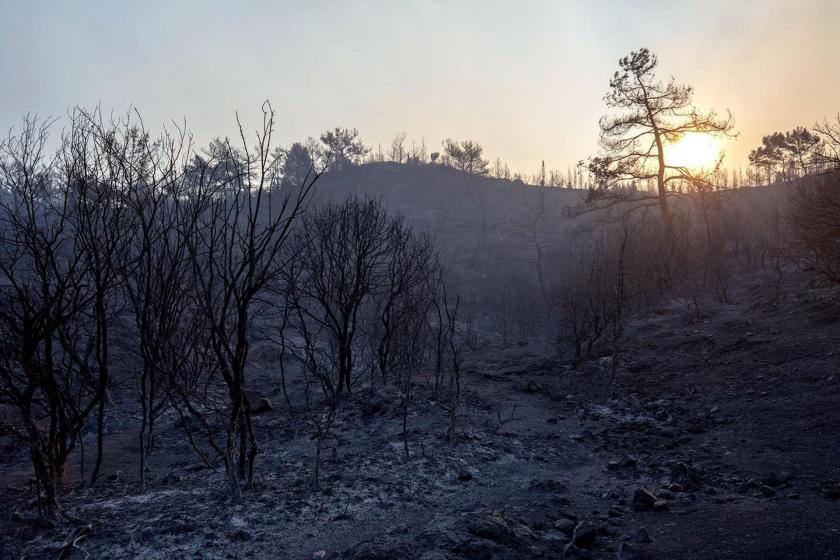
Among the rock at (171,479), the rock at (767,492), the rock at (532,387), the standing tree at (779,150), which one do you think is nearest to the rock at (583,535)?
the rock at (767,492)

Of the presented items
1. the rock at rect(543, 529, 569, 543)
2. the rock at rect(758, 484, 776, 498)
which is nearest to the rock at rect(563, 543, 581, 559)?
the rock at rect(543, 529, 569, 543)

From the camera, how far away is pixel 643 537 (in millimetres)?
3896

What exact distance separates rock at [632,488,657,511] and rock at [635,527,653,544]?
0.72 meters

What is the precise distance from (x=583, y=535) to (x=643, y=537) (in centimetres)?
42

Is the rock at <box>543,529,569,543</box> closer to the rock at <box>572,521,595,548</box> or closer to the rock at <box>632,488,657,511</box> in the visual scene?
the rock at <box>572,521,595,548</box>

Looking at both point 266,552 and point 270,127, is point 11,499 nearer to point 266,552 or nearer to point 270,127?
point 266,552

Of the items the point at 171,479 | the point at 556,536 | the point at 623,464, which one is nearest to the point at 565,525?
the point at 556,536

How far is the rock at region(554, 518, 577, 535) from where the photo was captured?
167 inches

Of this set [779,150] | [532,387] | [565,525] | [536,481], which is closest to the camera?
[565,525]

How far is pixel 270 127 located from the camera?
13.8 ft

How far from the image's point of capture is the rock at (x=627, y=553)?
11.8ft

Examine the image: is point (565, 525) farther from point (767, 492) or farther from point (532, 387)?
point (532, 387)

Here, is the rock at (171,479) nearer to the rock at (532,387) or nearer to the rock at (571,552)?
the rock at (571,552)

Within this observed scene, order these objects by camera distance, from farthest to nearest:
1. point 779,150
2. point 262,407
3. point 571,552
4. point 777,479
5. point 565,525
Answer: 1. point 779,150
2. point 262,407
3. point 777,479
4. point 565,525
5. point 571,552
